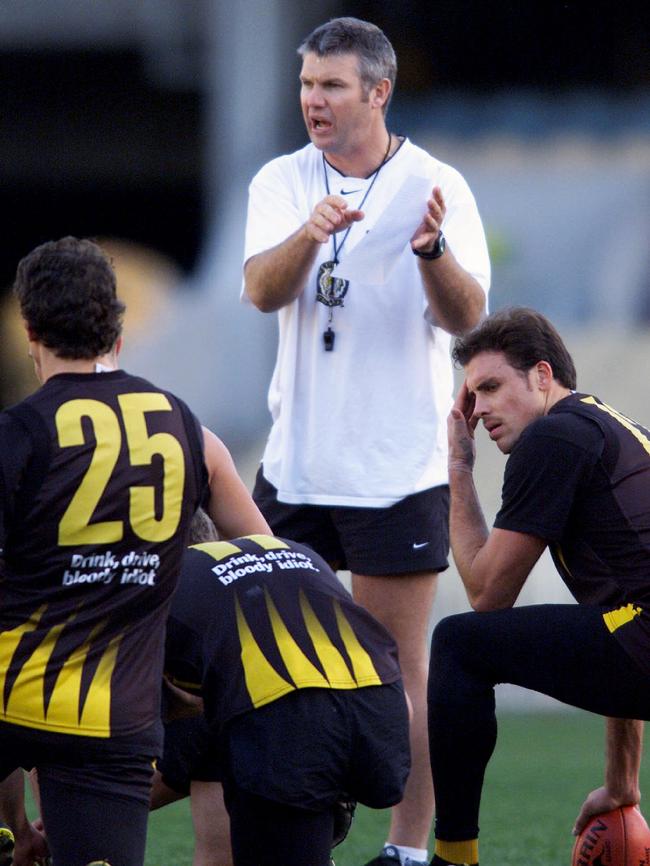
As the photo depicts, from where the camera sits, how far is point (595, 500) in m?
3.85

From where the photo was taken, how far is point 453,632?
12.9 ft

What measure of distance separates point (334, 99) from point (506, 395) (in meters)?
1.11

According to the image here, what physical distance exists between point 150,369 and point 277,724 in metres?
13.0

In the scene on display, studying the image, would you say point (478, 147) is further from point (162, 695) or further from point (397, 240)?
point (162, 695)

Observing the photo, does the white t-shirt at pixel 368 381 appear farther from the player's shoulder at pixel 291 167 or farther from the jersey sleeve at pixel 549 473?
the jersey sleeve at pixel 549 473

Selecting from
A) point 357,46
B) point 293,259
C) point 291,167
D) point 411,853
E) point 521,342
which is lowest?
point 411,853

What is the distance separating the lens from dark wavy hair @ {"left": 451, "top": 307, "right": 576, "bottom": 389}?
4008 mm

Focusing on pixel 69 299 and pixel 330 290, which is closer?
pixel 69 299

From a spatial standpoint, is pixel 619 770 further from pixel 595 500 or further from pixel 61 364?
pixel 61 364

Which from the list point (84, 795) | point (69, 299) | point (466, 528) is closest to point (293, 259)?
point (466, 528)

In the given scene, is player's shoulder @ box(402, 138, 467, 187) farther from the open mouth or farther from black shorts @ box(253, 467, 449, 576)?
black shorts @ box(253, 467, 449, 576)

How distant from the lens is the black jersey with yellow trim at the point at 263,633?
3209 mm

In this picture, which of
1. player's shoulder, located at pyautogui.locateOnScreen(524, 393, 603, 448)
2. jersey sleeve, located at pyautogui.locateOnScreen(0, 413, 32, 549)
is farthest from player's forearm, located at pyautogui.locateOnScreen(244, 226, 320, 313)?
jersey sleeve, located at pyautogui.locateOnScreen(0, 413, 32, 549)

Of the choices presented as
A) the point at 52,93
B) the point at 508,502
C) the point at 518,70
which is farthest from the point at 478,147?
the point at 508,502
